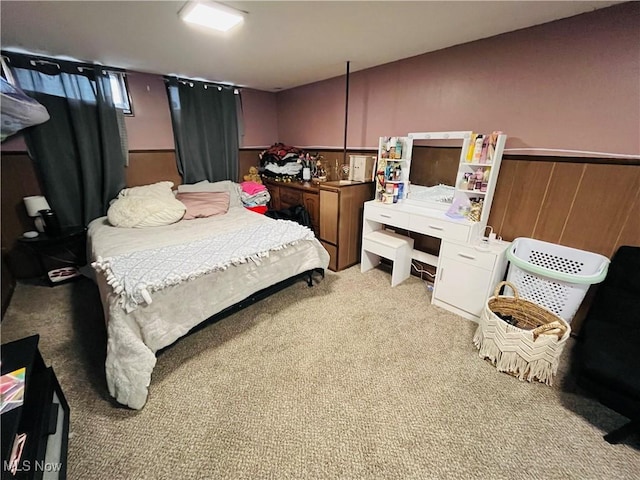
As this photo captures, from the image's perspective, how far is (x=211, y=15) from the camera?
165 centimetres

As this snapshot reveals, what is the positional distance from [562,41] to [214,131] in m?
3.46

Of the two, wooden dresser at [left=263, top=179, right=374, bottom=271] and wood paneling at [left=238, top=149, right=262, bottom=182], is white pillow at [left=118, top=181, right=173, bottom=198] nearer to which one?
wood paneling at [left=238, top=149, right=262, bottom=182]

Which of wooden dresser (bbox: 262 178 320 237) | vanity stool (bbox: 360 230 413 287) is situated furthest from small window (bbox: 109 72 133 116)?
vanity stool (bbox: 360 230 413 287)

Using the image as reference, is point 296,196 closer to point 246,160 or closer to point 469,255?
point 246,160

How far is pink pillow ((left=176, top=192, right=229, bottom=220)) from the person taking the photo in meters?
2.77

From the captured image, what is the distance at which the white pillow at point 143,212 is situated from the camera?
2.49 m

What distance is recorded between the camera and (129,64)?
8.56ft

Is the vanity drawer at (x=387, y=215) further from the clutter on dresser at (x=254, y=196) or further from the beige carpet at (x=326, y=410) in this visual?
the clutter on dresser at (x=254, y=196)

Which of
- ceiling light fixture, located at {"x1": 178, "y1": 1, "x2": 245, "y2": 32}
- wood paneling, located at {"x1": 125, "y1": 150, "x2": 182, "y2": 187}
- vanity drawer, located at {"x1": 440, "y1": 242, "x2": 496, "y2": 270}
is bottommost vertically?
vanity drawer, located at {"x1": 440, "y1": 242, "x2": 496, "y2": 270}

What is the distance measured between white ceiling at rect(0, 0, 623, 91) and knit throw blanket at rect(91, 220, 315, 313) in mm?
1480

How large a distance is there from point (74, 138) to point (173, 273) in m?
2.31

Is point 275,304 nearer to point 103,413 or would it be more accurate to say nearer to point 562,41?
point 103,413

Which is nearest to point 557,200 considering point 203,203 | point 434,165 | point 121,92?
point 434,165

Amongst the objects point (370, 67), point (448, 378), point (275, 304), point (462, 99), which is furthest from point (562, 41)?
point (275, 304)
